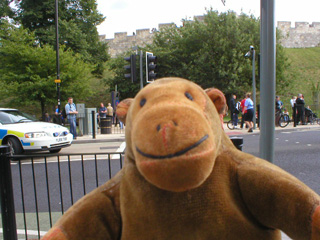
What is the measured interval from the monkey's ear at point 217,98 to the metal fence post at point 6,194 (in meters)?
2.03

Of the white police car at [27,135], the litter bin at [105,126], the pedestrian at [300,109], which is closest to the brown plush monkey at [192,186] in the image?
the white police car at [27,135]

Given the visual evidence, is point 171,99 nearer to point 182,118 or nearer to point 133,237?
point 182,118

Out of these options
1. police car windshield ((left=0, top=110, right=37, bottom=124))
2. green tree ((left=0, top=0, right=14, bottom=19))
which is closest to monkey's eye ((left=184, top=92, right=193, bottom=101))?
police car windshield ((left=0, top=110, right=37, bottom=124))

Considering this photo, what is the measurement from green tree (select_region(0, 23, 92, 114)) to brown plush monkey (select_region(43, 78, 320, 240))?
68.9 ft

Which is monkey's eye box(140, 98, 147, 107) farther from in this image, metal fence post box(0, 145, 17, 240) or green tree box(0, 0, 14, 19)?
green tree box(0, 0, 14, 19)

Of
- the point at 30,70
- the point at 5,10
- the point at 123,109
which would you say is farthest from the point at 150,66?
the point at 5,10

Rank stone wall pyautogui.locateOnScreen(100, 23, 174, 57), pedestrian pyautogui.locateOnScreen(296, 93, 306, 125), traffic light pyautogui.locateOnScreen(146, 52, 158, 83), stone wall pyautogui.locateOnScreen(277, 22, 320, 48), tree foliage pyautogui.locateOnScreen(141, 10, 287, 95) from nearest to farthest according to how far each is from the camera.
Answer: traffic light pyautogui.locateOnScreen(146, 52, 158, 83)
pedestrian pyautogui.locateOnScreen(296, 93, 306, 125)
tree foliage pyautogui.locateOnScreen(141, 10, 287, 95)
stone wall pyautogui.locateOnScreen(100, 23, 174, 57)
stone wall pyautogui.locateOnScreen(277, 22, 320, 48)

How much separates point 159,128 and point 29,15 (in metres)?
30.5

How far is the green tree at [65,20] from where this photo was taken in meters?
26.5

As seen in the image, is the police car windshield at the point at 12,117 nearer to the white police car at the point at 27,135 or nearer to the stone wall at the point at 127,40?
the white police car at the point at 27,135

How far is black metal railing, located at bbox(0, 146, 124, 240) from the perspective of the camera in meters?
2.71

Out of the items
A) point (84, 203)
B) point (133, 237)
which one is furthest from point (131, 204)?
point (84, 203)

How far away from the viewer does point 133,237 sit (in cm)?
125

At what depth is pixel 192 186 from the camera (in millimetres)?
1074
